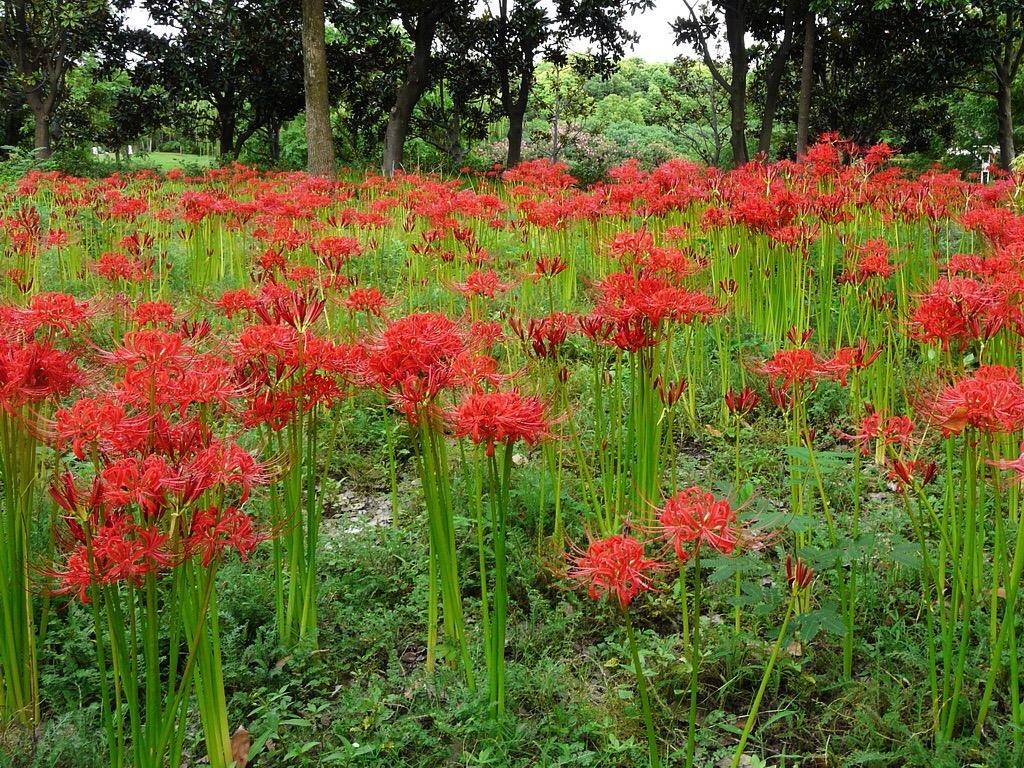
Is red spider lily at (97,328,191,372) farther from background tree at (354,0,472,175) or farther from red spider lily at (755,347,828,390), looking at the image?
background tree at (354,0,472,175)

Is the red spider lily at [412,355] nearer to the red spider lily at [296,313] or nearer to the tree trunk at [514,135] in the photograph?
the red spider lily at [296,313]

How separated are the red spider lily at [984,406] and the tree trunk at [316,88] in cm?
1091

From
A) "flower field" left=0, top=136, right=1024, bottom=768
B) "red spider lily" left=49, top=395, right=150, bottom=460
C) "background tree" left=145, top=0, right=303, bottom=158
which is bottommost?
"flower field" left=0, top=136, right=1024, bottom=768

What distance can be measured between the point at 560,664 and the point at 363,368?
3.58 feet

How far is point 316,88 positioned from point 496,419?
11.3 meters

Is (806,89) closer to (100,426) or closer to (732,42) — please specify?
(732,42)

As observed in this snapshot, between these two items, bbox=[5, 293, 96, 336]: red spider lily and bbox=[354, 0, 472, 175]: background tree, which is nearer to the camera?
bbox=[5, 293, 96, 336]: red spider lily

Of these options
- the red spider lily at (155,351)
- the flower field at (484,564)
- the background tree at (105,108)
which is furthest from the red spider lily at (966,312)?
the background tree at (105,108)

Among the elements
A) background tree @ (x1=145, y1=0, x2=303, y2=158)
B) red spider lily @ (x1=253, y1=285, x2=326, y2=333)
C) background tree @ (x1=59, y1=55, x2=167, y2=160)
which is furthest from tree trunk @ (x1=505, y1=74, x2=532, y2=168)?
red spider lily @ (x1=253, y1=285, x2=326, y2=333)

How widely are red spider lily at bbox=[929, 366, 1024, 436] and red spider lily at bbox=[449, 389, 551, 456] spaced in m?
0.88

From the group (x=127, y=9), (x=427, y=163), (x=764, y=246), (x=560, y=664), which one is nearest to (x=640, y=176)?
(x=764, y=246)

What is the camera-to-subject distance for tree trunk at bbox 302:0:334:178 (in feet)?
37.7

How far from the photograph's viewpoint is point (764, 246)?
16.4ft

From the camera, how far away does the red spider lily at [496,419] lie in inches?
65.6
